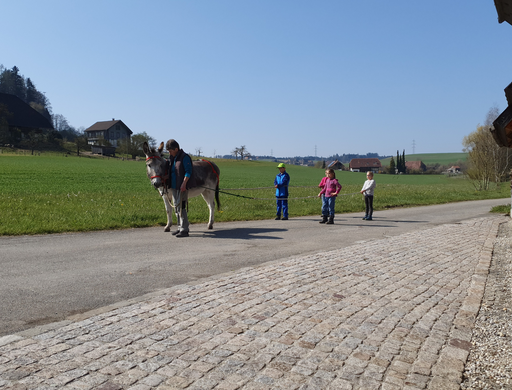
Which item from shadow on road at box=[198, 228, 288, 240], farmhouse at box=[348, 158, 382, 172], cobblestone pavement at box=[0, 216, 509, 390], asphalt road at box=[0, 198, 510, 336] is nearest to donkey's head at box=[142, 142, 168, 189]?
asphalt road at box=[0, 198, 510, 336]

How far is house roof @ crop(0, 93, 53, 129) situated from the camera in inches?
4067

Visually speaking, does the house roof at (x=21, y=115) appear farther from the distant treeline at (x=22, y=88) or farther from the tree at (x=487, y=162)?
the tree at (x=487, y=162)

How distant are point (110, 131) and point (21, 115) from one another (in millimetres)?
31539

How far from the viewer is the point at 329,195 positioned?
564 inches

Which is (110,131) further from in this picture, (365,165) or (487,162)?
(487,162)

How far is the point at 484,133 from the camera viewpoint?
51.7 metres

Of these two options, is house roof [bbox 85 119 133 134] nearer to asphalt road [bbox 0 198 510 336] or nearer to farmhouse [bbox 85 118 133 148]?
farmhouse [bbox 85 118 133 148]

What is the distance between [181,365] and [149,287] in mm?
2647

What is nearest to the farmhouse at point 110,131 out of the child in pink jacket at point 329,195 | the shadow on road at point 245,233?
the child in pink jacket at point 329,195

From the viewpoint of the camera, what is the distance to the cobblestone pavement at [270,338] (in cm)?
358

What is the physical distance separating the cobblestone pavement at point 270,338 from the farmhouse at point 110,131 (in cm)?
13649

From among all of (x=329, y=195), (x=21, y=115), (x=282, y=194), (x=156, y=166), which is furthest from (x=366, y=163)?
(x=156, y=166)

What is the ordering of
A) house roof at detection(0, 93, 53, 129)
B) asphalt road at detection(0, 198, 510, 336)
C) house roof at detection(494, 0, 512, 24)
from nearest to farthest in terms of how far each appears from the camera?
house roof at detection(494, 0, 512, 24)
asphalt road at detection(0, 198, 510, 336)
house roof at detection(0, 93, 53, 129)

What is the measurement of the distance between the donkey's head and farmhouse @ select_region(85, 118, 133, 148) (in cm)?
13040
